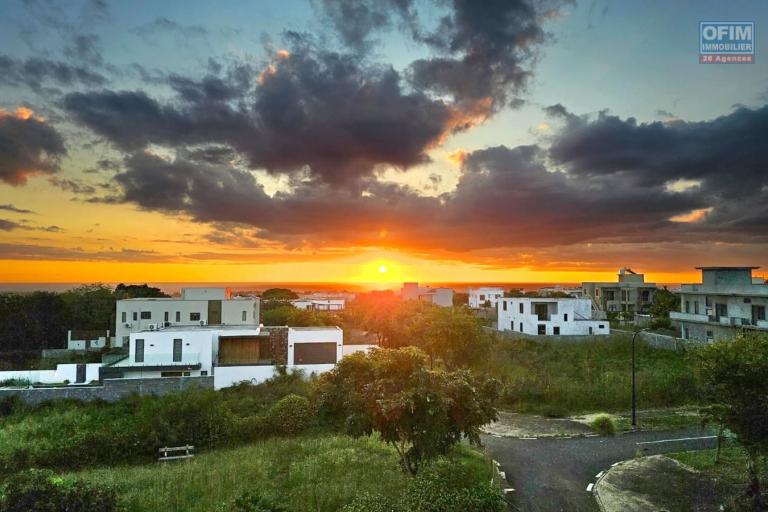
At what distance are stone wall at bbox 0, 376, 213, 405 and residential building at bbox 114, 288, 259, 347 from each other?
52.9 ft

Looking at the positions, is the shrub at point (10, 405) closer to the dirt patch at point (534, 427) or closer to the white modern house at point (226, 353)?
the white modern house at point (226, 353)

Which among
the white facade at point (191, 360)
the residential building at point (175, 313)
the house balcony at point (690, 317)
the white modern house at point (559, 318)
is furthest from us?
the residential building at point (175, 313)

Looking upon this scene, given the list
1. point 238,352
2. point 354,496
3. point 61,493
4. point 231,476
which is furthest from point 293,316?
point 61,493

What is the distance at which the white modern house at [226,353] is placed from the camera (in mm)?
32312

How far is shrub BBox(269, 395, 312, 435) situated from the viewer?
2619cm

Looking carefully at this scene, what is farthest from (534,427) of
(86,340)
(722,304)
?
(86,340)

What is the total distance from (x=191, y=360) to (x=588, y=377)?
2864cm

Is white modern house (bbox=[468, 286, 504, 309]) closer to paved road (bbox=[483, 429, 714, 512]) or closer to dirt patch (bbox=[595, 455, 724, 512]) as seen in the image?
paved road (bbox=[483, 429, 714, 512])

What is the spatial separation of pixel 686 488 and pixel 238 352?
97.4ft

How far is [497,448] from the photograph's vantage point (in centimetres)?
2141

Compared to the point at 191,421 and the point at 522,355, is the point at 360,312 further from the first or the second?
the point at 191,421

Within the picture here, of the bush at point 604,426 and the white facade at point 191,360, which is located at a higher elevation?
the white facade at point 191,360

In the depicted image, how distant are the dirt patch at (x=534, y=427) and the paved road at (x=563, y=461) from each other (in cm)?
102

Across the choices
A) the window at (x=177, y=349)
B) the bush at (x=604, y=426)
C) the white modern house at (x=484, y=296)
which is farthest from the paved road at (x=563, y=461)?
the white modern house at (x=484, y=296)
